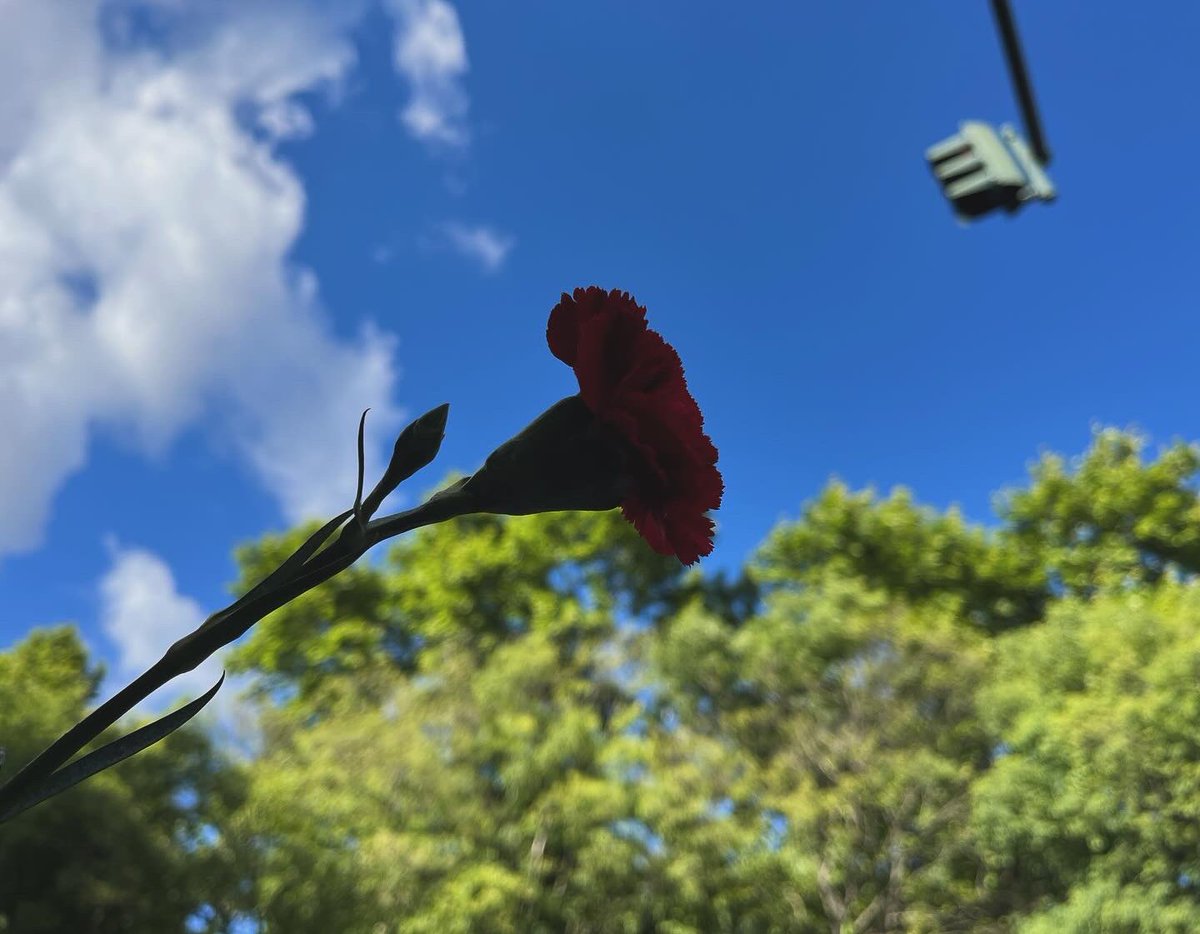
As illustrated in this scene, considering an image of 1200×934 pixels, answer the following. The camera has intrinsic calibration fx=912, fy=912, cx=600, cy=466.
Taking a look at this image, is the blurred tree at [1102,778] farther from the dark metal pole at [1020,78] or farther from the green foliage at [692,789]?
the dark metal pole at [1020,78]

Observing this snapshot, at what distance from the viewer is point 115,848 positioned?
871 cm

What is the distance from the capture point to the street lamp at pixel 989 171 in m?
2.61

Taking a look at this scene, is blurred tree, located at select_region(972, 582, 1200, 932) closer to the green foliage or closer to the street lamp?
the green foliage

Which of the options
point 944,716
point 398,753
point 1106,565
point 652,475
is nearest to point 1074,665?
point 944,716

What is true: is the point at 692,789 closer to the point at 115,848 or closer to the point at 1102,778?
the point at 1102,778

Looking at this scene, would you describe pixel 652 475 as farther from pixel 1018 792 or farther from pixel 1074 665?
pixel 1074 665

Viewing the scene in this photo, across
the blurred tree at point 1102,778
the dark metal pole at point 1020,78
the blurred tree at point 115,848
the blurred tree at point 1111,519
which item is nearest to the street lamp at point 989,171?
the dark metal pole at point 1020,78

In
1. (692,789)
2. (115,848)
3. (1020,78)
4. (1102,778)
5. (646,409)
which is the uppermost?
(115,848)

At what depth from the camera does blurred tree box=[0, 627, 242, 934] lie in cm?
847

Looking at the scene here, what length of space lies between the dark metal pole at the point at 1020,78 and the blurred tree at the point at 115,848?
8.67 meters

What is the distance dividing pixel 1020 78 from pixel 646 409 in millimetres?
2176

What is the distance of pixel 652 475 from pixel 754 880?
13310 millimetres

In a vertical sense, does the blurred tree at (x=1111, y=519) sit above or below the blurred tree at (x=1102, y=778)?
above

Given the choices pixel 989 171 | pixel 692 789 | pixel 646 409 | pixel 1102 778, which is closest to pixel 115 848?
pixel 692 789
